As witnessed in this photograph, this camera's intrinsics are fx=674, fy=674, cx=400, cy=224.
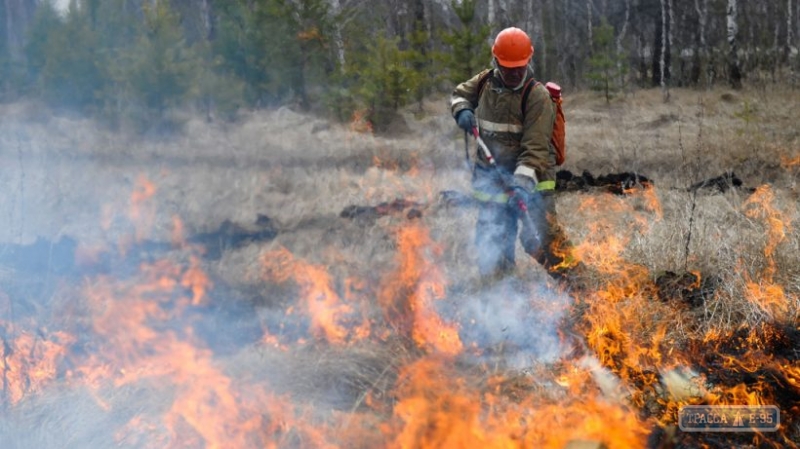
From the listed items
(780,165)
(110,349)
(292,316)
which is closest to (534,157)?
(292,316)

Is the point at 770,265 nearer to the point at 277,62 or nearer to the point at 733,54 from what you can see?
the point at 277,62

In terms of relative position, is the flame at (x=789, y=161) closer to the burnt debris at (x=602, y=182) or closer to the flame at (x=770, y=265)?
the burnt debris at (x=602, y=182)

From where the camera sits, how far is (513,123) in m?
4.70

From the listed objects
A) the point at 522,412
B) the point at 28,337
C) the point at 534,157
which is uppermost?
the point at 534,157

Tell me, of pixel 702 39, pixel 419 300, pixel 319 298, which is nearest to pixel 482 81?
pixel 419 300

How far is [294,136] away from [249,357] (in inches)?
354

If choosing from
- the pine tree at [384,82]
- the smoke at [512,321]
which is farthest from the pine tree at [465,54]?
the smoke at [512,321]

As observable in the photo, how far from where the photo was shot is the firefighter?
4.48 meters

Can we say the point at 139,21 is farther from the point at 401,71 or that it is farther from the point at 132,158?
the point at 401,71

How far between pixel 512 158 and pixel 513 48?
0.79 meters

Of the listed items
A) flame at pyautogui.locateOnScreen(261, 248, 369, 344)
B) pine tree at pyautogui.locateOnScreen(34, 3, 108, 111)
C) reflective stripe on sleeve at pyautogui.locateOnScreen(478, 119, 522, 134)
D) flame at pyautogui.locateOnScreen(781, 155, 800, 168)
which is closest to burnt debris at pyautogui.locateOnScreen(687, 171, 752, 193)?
flame at pyautogui.locateOnScreen(781, 155, 800, 168)

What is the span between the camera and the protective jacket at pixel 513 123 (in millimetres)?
4520

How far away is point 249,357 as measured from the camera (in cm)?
438

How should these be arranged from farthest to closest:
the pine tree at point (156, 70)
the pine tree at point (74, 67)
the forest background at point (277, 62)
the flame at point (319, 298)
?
1. the pine tree at point (74, 67)
2. the pine tree at point (156, 70)
3. the forest background at point (277, 62)
4. the flame at point (319, 298)
